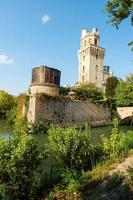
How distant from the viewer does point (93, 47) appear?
7988 centimetres

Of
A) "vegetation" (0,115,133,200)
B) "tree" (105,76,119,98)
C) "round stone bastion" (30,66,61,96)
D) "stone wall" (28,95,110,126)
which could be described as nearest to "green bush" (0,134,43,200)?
"vegetation" (0,115,133,200)

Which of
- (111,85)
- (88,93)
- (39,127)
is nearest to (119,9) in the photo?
(39,127)

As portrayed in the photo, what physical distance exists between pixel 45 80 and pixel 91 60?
4099 cm

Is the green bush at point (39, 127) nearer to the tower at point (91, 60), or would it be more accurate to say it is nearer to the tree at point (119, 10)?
the tree at point (119, 10)

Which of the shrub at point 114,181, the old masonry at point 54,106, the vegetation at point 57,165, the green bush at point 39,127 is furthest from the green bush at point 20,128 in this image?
the shrub at point 114,181

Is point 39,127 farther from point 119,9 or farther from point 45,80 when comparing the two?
point 119,9

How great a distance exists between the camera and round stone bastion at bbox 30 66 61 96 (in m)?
39.9

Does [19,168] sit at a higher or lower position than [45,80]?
lower

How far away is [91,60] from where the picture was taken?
79375 mm

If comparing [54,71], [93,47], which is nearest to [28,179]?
[54,71]

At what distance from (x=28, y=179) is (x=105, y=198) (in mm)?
2186

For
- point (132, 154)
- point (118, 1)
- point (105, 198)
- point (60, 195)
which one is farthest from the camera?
point (132, 154)

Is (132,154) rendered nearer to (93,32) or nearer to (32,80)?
(32,80)

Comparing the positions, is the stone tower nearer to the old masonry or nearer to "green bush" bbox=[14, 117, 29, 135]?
the old masonry
